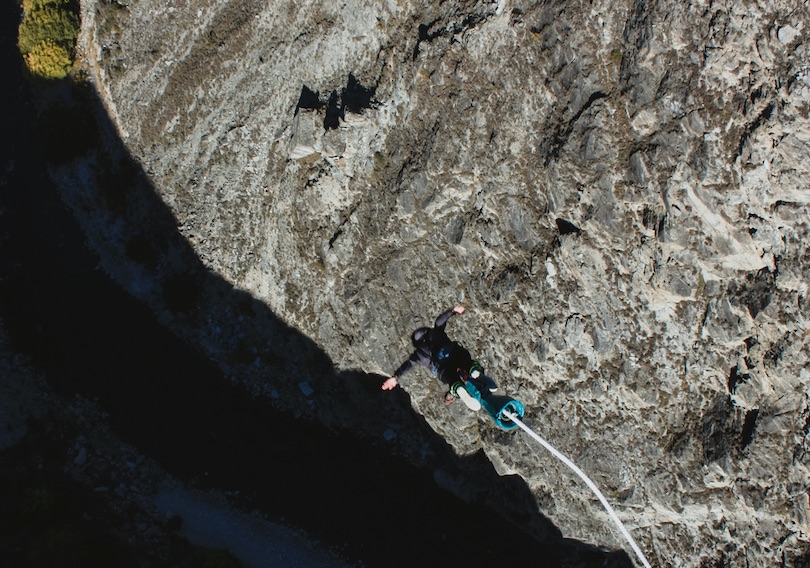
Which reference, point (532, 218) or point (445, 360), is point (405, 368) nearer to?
point (445, 360)

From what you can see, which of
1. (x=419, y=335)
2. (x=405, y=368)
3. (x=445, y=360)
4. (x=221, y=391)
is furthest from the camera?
(x=221, y=391)

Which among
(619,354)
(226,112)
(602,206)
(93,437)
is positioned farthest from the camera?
(93,437)

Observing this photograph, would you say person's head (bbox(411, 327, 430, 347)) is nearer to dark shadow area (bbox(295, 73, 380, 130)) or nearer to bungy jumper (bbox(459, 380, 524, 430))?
bungy jumper (bbox(459, 380, 524, 430))

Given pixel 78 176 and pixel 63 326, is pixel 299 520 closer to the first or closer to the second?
pixel 63 326

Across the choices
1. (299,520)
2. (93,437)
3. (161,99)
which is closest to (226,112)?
(161,99)

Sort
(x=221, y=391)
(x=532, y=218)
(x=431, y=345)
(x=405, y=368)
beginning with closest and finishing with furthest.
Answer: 1. (x=532, y=218)
2. (x=431, y=345)
3. (x=405, y=368)
4. (x=221, y=391)

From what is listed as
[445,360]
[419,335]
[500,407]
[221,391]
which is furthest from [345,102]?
[221,391]
